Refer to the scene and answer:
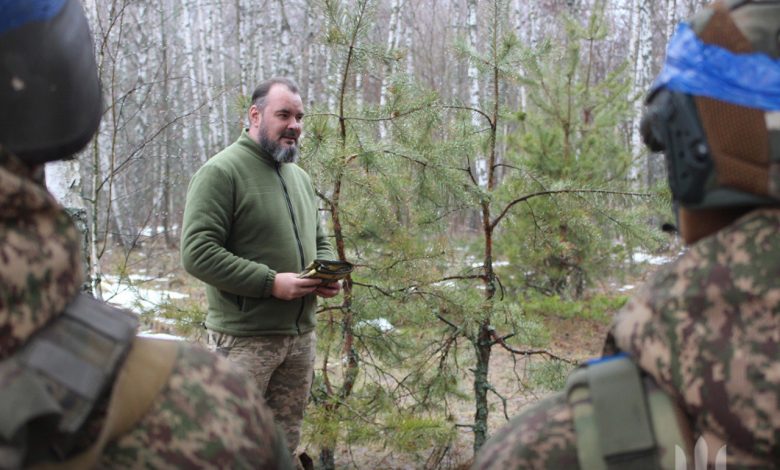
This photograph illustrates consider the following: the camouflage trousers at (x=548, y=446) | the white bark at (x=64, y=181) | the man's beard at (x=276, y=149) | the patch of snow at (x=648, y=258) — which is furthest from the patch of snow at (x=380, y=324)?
the patch of snow at (x=648, y=258)

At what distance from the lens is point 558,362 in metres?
4.25

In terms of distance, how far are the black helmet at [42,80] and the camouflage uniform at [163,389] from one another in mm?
47

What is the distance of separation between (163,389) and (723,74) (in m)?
1.00

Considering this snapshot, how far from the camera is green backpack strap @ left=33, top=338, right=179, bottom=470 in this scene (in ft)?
3.45

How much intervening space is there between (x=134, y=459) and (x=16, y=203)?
0.41 meters

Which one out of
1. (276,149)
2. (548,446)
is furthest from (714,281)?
(276,149)

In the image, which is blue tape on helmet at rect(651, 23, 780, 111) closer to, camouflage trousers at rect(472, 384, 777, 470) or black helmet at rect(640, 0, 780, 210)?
black helmet at rect(640, 0, 780, 210)

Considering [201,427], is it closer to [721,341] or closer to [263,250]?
[721,341]

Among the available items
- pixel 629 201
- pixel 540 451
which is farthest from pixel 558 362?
pixel 540 451

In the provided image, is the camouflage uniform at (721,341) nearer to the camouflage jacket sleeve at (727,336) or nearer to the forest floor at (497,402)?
the camouflage jacket sleeve at (727,336)

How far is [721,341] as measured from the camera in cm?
108

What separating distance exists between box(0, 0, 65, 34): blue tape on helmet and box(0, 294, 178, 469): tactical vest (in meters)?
0.41

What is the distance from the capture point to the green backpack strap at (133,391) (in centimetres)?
105

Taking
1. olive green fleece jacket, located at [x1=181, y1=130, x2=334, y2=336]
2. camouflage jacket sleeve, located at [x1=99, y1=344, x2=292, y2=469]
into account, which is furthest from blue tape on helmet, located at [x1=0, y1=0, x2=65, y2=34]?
olive green fleece jacket, located at [x1=181, y1=130, x2=334, y2=336]
